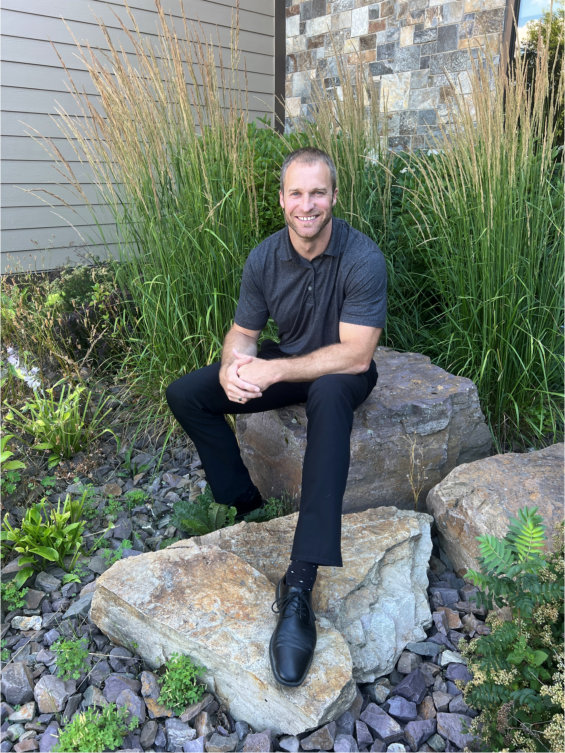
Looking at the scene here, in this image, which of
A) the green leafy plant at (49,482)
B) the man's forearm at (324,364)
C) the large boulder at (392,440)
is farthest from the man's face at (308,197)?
the green leafy plant at (49,482)

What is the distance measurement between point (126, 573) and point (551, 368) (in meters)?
1.89

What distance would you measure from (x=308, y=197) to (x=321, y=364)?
1.78ft

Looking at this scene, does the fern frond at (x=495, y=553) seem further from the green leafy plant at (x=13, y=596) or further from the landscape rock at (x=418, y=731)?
the green leafy plant at (x=13, y=596)

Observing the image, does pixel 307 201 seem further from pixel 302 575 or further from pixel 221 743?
pixel 221 743

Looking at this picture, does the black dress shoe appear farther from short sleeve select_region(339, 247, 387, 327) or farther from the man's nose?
the man's nose

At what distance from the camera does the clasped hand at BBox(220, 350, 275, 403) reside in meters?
1.98

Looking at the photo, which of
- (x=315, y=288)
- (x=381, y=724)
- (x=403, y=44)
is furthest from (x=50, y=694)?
(x=403, y=44)

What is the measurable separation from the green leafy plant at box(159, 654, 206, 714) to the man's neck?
1.30m

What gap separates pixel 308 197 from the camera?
2.00 meters

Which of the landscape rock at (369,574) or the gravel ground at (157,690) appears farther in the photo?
the landscape rock at (369,574)

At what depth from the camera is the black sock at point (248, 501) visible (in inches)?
87.7

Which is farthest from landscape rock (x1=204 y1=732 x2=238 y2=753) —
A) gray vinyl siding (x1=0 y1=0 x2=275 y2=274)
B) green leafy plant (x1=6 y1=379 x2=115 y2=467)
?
gray vinyl siding (x1=0 y1=0 x2=275 y2=274)

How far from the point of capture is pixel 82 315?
343 centimetres

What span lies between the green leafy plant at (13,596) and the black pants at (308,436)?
0.69 m
